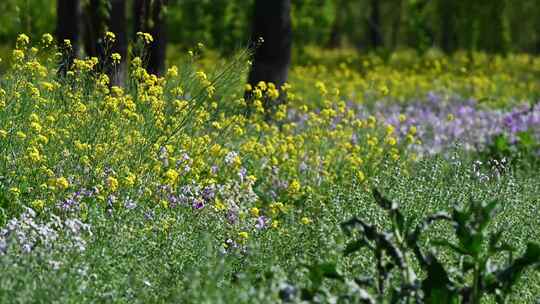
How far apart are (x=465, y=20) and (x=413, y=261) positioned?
18376 millimetres

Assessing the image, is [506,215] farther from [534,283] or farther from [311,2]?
[311,2]

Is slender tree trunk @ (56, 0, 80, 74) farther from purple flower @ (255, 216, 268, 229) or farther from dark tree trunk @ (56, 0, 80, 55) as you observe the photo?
purple flower @ (255, 216, 268, 229)

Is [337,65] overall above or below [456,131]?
above

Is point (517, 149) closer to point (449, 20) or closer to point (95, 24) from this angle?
point (95, 24)

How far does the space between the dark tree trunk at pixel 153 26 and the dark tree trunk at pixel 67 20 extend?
91 centimetres

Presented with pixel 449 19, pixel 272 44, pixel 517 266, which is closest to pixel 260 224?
pixel 517 266

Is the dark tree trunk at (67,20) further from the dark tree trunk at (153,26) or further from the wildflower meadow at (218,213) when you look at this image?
the wildflower meadow at (218,213)

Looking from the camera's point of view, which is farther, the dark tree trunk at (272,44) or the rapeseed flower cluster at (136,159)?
the dark tree trunk at (272,44)

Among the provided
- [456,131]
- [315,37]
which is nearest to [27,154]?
[456,131]

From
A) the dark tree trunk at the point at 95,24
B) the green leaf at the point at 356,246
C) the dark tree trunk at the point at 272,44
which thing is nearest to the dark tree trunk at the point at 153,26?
the dark tree trunk at the point at 95,24

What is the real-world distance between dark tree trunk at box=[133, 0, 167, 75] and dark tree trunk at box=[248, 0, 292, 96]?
103 centimetres

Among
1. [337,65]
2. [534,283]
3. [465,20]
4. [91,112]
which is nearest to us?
[534,283]

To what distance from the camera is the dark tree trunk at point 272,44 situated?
1039 cm

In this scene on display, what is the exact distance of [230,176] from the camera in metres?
6.66
